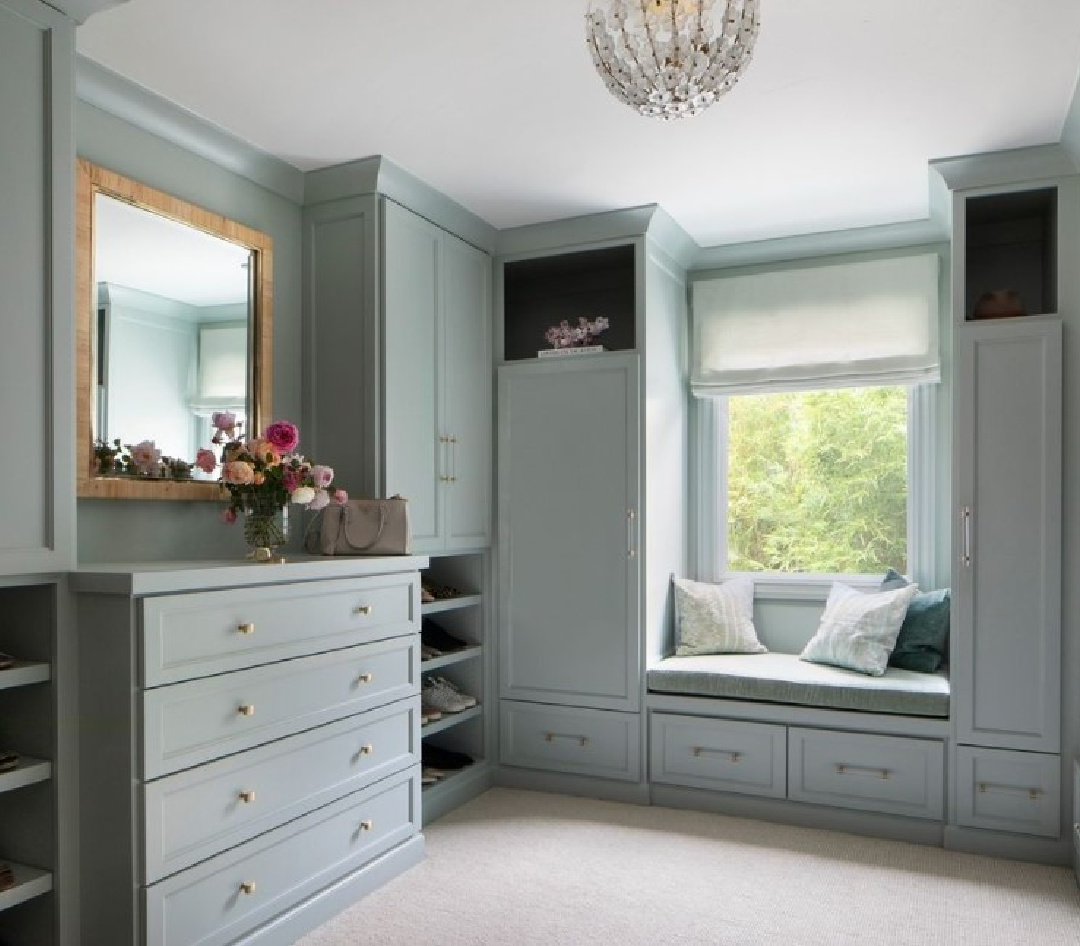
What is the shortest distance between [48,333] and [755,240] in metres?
3.10

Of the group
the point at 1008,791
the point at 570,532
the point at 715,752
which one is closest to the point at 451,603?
the point at 570,532

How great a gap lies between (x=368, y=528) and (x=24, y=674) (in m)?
1.20

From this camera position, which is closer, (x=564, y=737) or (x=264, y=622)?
(x=264, y=622)

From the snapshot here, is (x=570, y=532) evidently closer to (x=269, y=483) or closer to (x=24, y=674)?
(x=269, y=483)

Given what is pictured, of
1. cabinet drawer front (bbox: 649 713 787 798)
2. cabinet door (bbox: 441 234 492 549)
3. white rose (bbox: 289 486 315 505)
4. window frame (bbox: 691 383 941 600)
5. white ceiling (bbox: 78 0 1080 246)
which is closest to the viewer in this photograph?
white ceiling (bbox: 78 0 1080 246)

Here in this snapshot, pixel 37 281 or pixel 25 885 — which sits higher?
pixel 37 281

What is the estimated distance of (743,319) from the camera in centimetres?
426

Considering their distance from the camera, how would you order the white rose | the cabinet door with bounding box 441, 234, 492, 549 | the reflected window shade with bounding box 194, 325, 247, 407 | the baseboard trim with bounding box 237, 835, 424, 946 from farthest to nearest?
the cabinet door with bounding box 441, 234, 492, 549 → the reflected window shade with bounding box 194, 325, 247, 407 → the white rose → the baseboard trim with bounding box 237, 835, 424, 946

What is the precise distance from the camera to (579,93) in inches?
105

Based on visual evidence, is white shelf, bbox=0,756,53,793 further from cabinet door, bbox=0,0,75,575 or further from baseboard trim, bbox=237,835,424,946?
baseboard trim, bbox=237,835,424,946

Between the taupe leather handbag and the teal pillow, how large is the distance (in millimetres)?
2086

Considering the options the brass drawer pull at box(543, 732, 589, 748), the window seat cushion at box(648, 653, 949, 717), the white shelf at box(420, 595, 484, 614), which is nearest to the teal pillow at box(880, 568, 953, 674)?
the window seat cushion at box(648, 653, 949, 717)

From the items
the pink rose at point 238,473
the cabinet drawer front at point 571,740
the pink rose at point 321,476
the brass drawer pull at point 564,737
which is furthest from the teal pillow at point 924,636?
the pink rose at point 238,473

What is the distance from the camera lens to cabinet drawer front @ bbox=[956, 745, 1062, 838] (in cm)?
310
